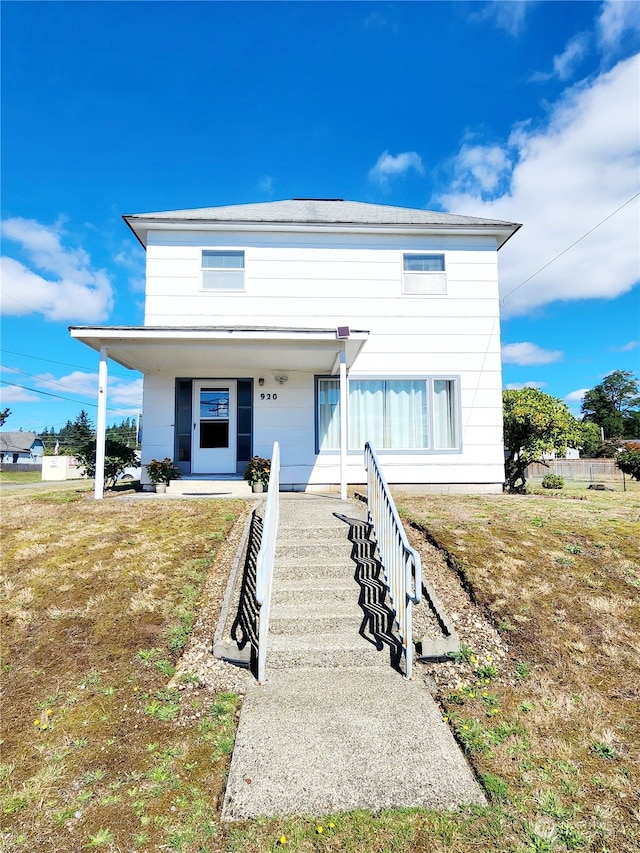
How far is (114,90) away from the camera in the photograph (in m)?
11.8

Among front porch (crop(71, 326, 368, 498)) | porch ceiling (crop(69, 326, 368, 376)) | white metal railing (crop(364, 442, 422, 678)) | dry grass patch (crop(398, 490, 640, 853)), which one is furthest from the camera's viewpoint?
front porch (crop(71, 326, 368, 498))

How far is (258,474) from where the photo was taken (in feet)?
31.4

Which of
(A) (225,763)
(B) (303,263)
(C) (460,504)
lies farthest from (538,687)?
(B) (303,263)

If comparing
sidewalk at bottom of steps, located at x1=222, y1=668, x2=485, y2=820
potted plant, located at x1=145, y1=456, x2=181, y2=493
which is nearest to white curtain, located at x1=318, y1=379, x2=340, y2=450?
potted plant, located at x1=145, y1=456, x2=181, y2=493

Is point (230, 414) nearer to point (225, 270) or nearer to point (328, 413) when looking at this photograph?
point (328, 413)

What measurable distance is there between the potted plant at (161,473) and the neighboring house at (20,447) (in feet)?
201

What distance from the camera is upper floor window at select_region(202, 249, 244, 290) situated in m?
10.9

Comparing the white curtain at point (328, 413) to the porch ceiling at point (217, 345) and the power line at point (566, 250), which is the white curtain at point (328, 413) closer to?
the porch ceiling at point (217, 345)

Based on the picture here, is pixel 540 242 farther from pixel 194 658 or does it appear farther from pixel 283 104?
pixel 194 658

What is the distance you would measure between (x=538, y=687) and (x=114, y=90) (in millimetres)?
15379

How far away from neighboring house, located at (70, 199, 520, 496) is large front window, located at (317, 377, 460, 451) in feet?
0.08

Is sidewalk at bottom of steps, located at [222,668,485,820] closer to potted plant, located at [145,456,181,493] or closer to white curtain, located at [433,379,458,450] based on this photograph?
potted plant, located at [145,456,181,493]

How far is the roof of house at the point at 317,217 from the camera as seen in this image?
10648 millimetres

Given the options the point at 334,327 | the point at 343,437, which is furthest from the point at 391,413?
the point at 343,437
